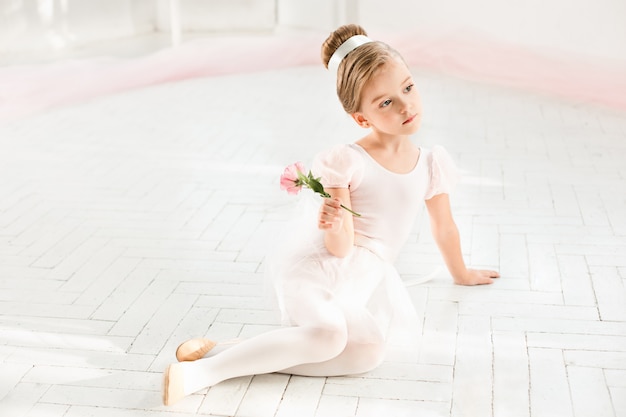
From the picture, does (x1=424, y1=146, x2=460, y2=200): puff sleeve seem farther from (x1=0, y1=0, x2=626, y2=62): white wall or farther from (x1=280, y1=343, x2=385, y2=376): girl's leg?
(x1=0, y1=0, x2=626, y2=62): white wall

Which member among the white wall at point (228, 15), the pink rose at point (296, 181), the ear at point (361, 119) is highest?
the ear at point (361, 119)

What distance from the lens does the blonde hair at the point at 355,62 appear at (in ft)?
8.14

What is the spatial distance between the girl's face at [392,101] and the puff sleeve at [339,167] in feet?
0.38

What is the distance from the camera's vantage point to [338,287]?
255cm

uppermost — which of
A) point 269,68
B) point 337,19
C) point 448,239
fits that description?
→ point 448,239

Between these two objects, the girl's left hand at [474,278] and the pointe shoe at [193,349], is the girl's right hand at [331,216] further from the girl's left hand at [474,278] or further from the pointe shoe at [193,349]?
the girl's left hand at [474,278]

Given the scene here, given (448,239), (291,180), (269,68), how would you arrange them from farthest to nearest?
(269,68) < (448,239) < (291,180)

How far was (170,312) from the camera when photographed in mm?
2984

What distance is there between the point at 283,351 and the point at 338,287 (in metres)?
0.25

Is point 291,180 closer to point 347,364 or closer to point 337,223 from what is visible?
point 337,223

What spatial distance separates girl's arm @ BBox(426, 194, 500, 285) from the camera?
2912mm

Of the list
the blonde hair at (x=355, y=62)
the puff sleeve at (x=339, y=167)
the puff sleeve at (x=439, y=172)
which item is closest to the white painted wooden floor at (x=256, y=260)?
the puff sleeve at (x=439, y=172)

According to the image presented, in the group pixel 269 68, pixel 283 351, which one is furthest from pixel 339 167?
pixel 269 68

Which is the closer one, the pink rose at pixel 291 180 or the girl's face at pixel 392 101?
the pink rose at pixel 291 180
